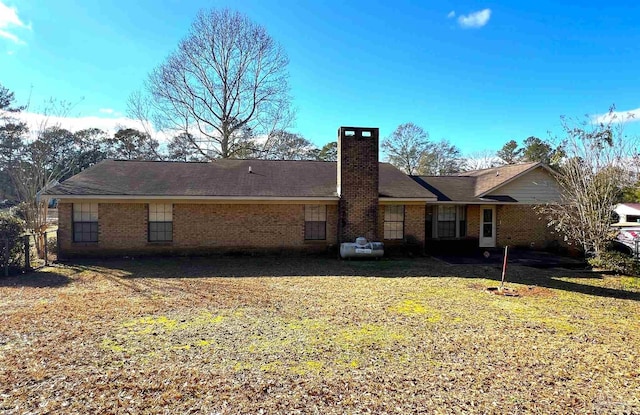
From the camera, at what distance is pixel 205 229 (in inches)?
543

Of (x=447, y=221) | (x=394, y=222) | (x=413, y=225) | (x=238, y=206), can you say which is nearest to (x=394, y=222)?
(x=394, y=222)

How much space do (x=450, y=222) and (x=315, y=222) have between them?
269 inches

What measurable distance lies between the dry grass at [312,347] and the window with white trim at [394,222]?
503 centimetres

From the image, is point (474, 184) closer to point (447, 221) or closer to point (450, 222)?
point (450, 222)

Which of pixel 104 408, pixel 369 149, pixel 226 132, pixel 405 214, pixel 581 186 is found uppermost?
pixel 226 132

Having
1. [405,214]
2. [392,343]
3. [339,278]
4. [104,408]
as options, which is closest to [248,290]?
[339,278]

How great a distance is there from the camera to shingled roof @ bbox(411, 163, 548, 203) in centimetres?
1672

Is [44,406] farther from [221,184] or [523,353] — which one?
[221,184]

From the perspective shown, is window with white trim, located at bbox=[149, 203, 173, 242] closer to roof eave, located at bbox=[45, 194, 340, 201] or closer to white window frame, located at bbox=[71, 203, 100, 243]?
roof eave, located at bbox=[45, 194, 340, 201]

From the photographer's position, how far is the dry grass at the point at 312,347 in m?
4.04

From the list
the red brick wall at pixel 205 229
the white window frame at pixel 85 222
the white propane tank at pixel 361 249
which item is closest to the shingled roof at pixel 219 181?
the red brick wall at pixel 205 229

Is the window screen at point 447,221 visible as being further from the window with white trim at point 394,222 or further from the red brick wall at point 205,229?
the red brick wall at point 205,229

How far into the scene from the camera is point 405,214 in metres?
15.0

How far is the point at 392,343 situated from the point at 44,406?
4.38 metres
